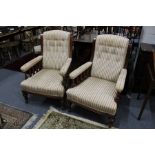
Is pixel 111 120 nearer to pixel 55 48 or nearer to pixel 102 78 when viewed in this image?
pixel 102 78

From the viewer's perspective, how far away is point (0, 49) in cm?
394

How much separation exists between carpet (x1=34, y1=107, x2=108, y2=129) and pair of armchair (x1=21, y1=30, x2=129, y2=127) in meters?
0.19

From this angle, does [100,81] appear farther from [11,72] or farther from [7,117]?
[11,72]

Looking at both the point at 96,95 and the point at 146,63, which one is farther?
the point at 146,63

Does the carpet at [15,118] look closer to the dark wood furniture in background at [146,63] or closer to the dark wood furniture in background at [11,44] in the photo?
the dark wood furniture in background at [146,63]

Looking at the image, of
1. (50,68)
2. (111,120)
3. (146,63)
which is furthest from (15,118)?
(146,63)

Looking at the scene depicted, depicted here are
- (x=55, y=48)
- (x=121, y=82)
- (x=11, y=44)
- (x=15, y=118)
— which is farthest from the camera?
(x=11, y=44)

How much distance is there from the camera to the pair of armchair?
194cm

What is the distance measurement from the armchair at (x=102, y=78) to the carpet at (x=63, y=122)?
0.18m

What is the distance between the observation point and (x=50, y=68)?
2.60m

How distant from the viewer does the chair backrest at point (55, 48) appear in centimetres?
243

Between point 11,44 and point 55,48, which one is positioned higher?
point 55,48

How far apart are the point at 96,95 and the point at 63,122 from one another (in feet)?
1.82

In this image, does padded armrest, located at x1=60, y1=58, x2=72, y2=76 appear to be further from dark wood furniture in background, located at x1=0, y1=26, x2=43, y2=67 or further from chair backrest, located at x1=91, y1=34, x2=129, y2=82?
dark wood furniture in background, located at x1=0, y1=26, x2=43, y2=67
